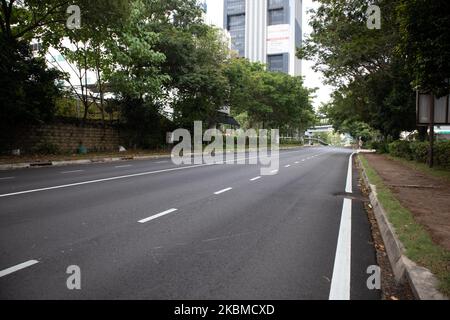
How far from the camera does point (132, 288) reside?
3.69 meters

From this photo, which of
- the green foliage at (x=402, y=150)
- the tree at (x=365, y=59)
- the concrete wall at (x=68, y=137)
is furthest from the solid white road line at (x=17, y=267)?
the green foliage at (x=402, y=150)

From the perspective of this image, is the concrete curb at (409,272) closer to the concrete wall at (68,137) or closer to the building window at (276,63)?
the concrete wall at (68,137)

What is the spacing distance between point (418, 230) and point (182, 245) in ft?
12.0

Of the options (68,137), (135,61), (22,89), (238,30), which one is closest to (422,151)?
(135,61)

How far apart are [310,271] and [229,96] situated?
32.2 meters

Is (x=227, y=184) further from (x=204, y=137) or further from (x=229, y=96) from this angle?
(x=204, y=137)

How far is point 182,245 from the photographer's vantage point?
16.9 feet

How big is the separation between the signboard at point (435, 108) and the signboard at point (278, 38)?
118 meters

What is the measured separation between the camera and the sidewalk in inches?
155

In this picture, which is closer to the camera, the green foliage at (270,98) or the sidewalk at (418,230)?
the sidewalk at (418,230)

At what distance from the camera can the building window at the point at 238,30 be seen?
141 meters

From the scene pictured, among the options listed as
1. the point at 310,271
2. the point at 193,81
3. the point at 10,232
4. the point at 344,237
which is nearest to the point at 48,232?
the point at 10,232
